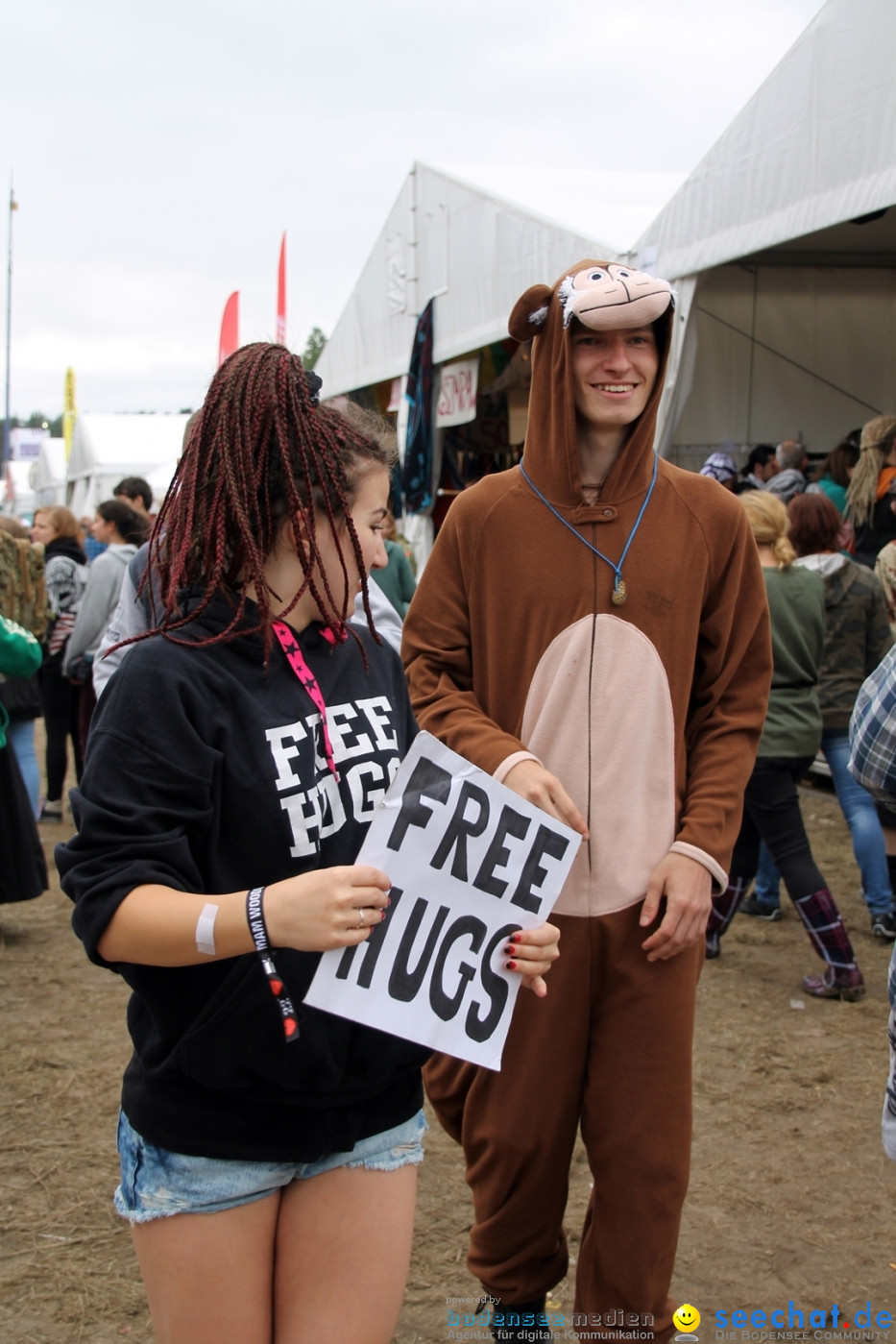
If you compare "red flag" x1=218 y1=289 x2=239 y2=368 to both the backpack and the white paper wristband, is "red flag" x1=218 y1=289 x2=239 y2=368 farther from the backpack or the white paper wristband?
the white paper wristband

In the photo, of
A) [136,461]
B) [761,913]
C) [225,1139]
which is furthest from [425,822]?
[136,461]

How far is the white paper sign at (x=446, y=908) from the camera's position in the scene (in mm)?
1493

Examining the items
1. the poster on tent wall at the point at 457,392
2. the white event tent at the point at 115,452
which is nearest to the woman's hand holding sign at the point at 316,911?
the poster on tent wall at the point at 457,392

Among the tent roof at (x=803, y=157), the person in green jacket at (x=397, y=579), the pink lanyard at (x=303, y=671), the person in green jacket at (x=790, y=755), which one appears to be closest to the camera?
the pink lanyard at (x=303, y=671)

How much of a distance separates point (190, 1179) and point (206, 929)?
1.23 feet

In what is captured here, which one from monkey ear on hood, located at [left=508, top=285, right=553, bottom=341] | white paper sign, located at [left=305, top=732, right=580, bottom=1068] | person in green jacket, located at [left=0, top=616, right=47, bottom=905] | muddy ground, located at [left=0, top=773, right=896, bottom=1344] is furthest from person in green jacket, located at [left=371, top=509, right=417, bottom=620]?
white paper sign, located at [left=305, top=732, right=580, bottom=1068]

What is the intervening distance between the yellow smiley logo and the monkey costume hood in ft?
3.59

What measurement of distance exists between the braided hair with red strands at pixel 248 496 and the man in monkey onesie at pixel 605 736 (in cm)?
67

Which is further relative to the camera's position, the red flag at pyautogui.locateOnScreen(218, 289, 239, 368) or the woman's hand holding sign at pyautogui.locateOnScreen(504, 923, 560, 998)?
the red flag at pyautogui.locateOnScreen(218, 289, 239, 368)

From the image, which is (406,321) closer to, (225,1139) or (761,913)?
(761,913)

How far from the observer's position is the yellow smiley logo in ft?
8.38

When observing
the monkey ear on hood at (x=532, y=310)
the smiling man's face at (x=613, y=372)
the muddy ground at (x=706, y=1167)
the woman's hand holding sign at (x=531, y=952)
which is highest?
the monkey ear on hood at (x=532, y=310)

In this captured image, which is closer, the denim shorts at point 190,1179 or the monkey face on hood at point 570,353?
the denim shorts at point 190,1179

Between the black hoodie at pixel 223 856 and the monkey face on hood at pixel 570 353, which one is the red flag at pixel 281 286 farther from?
the black hoodie at pixel 223 856
